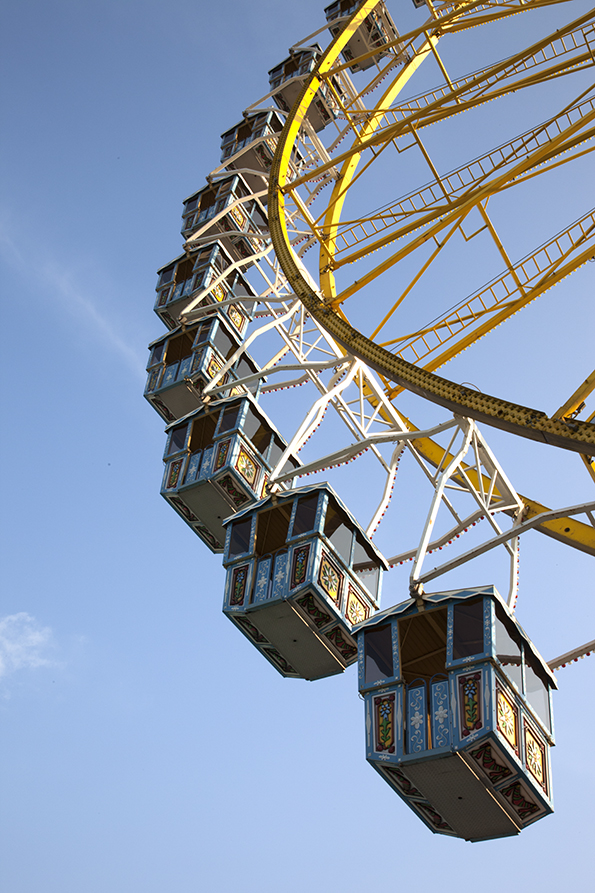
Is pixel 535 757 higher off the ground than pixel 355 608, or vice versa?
pixel 355 608

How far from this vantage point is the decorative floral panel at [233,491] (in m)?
16.3

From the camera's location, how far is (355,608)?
13.3 meters

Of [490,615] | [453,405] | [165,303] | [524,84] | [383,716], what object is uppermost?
[165,303]

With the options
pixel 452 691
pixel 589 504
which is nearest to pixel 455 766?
pixel 452 691

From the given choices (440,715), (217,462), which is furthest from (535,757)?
(217,462)

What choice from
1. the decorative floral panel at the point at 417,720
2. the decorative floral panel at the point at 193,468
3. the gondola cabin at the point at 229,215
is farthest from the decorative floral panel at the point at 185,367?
the decorative floral panel at the point at 417,720

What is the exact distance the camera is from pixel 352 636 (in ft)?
39.9

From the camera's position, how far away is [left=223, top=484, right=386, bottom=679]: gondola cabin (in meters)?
12.9

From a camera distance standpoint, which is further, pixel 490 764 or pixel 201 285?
pixel 201 285

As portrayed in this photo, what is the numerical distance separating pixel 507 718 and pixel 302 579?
11.4 feet

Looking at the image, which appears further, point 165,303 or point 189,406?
point 165,303

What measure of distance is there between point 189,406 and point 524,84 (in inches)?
397

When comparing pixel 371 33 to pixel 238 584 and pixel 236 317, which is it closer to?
pixel 236 317

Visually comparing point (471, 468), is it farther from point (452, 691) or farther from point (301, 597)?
point (452, 691)
